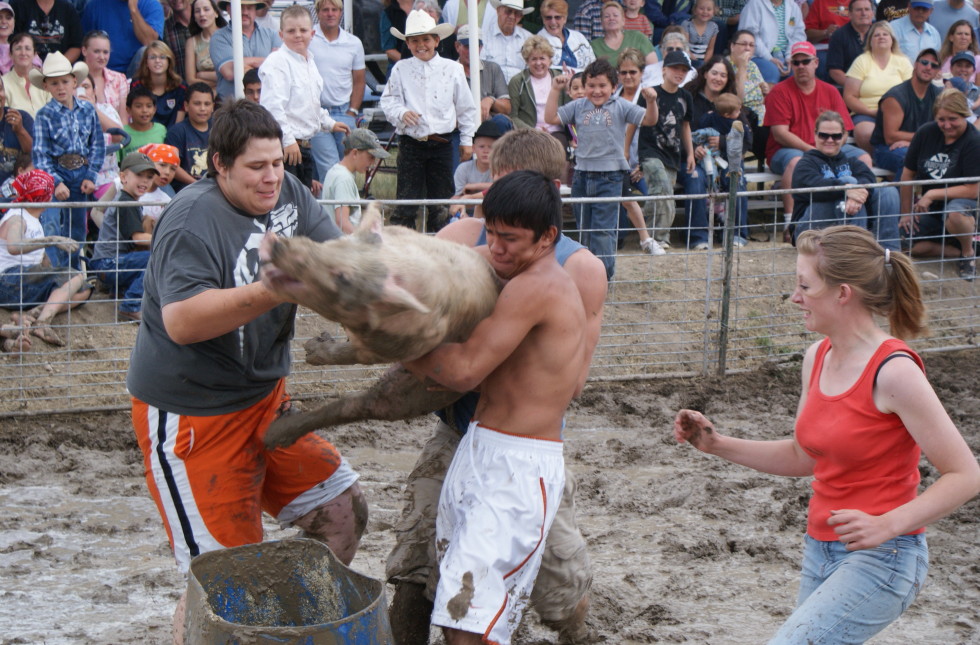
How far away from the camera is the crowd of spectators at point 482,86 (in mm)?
9125

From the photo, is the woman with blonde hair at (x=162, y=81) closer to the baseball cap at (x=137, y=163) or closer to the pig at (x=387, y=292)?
the baseball cap at (x=137, y=163)

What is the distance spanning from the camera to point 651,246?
28.9ft

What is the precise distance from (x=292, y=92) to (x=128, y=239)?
6.60 feet

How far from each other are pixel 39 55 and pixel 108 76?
0.63 meters

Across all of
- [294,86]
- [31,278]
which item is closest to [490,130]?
[294,86]

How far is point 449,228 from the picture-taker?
13.7 feet

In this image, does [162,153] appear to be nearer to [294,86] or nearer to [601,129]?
[294,86]

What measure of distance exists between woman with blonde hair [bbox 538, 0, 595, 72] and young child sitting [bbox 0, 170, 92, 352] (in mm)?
5153

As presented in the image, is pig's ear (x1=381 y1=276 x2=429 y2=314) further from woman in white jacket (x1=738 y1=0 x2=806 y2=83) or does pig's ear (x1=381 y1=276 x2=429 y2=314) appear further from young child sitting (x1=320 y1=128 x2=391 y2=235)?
woman in white jacket (x1=738 y1=0 x2=806 y2=83)

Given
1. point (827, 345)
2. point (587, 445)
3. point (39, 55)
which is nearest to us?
point (827, 345)

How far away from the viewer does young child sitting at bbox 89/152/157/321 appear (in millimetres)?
8094

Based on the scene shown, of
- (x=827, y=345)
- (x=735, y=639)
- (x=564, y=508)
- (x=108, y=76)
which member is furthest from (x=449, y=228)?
(x=108, y=76)

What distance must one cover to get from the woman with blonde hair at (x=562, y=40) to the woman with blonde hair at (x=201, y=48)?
3.21 m

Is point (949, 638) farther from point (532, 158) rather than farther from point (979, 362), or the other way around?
point (979, 362)
